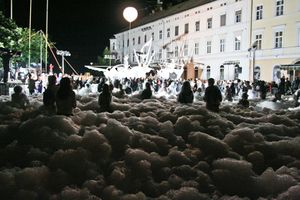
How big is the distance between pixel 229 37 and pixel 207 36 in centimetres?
523

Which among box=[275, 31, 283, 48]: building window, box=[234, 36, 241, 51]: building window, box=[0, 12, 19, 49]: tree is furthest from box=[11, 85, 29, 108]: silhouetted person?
box=[234, 36, 241, 51]: building window

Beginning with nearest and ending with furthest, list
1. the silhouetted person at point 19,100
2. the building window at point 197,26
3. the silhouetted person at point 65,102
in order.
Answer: the silhouetted person at point 65,102, the silhouetted person at point 19,100, the building window at point 197,26

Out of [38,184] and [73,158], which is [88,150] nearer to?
[73,158]

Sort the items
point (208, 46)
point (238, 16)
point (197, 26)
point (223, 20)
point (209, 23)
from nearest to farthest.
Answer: point (238, 16)
point (223, 20)
point (209, 23)
point (208, 46)
point (197, 26)

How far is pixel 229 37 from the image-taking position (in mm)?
50312

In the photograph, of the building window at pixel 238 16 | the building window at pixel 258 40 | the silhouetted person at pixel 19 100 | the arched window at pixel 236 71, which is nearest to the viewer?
the silhouetted person at pixel 19 100

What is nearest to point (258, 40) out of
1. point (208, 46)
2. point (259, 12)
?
point (259, 12)

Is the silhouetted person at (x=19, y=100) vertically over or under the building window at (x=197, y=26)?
under

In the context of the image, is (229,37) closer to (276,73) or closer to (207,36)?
(207,36)

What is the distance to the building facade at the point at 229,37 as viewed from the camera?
4234 cm

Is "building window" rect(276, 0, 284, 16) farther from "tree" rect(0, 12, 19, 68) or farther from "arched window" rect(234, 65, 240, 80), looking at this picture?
"tree" rect(0, 12, 19, 68)

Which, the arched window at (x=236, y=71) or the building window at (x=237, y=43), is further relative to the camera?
the building window at (x=237, y=43)

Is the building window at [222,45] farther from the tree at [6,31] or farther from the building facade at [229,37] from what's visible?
the tree at [6,31]

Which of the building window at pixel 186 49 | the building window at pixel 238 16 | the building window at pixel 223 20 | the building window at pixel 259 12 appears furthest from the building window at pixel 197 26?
the building window at pixel 259 12
